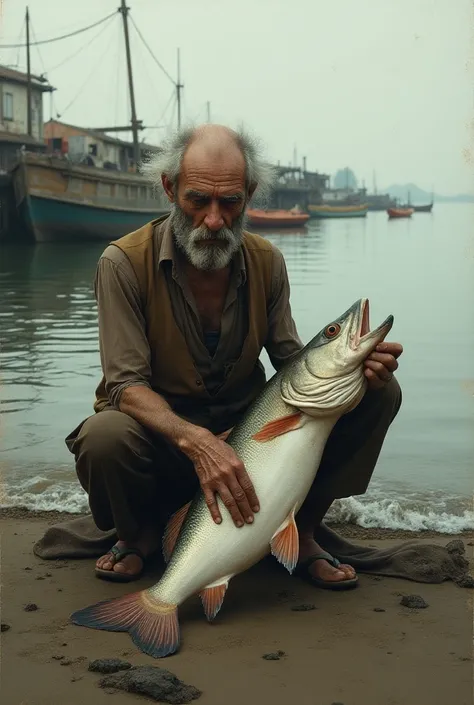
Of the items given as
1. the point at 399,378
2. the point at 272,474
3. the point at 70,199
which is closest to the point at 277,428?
the point at 272,474

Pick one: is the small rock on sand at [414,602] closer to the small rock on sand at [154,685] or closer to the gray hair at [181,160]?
the small rock on sand at [154,685]

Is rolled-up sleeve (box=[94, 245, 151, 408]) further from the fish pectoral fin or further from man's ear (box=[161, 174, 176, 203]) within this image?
the fish pectoral fin

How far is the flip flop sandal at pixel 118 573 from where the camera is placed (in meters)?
4.10

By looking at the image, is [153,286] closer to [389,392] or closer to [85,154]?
[389,392]

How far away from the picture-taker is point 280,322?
4422 millimetres

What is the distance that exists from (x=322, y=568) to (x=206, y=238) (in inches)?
55.9

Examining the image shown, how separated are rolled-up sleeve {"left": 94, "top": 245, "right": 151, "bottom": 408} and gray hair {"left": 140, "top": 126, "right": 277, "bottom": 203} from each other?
0.41 metres

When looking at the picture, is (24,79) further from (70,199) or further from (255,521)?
(255,521)

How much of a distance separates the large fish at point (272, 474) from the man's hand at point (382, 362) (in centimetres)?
3

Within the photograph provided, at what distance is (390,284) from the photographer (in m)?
22.2

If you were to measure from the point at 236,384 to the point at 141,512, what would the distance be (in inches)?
26.7

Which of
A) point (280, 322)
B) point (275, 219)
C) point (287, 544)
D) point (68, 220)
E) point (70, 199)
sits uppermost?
point (70, 199)

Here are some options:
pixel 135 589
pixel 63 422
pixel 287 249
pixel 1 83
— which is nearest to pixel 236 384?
pixel 135 589

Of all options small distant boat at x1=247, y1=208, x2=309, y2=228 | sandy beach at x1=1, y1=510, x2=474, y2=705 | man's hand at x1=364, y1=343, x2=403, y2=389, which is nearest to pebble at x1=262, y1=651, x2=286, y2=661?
sandy beach at x1=1, y1=510, x2=474, y2=705
